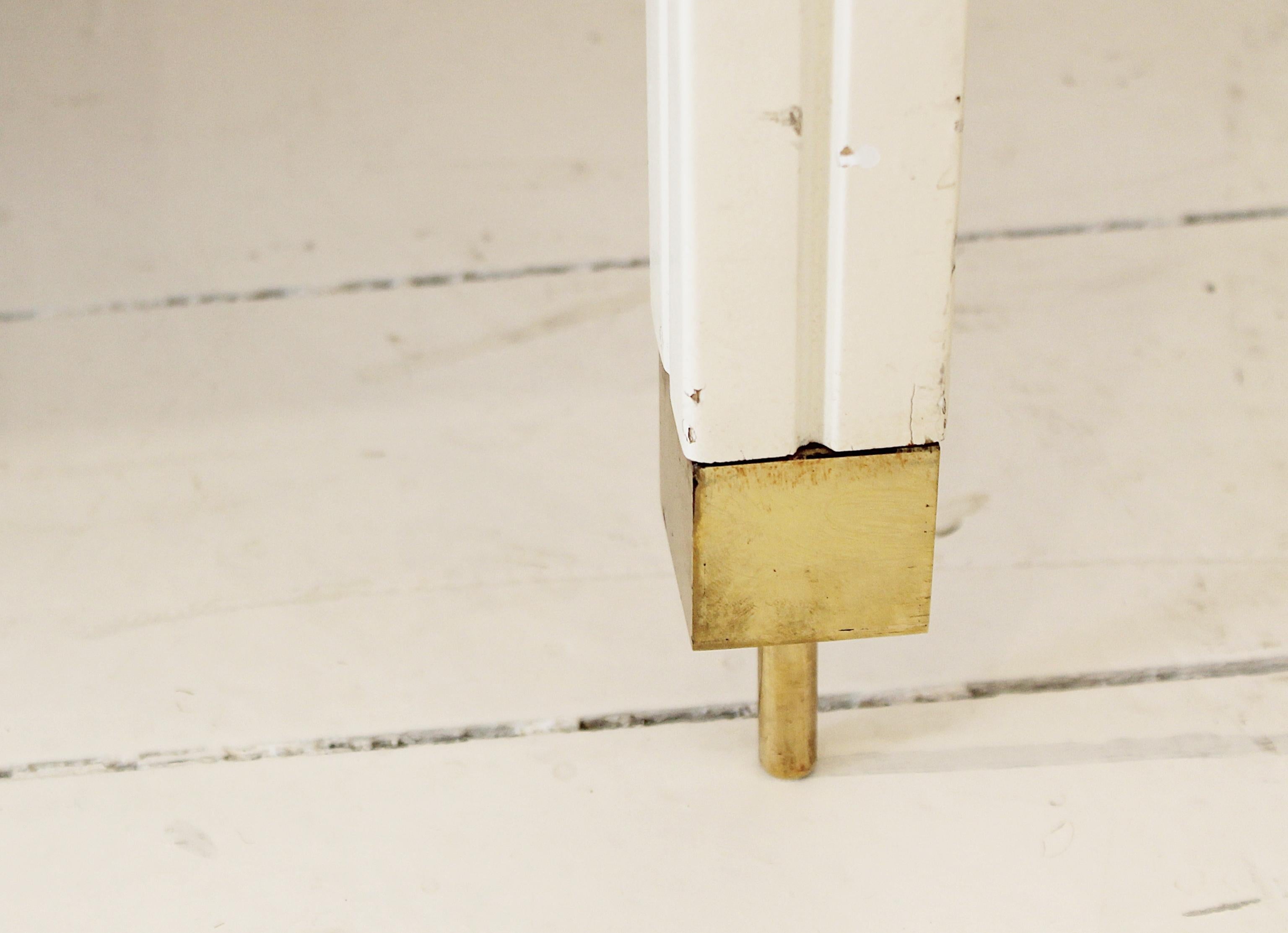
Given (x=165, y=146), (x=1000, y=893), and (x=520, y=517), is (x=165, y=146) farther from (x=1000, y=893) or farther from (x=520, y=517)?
(x=1000, y=893)

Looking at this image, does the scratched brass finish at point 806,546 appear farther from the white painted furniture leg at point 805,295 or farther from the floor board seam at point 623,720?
the floor board seam at point 623,720

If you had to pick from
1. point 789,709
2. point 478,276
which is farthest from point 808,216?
point 478,276

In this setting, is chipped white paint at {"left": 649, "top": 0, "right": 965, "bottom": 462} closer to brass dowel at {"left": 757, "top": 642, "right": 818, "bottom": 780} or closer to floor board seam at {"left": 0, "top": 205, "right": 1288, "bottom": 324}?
brass dowel at {"left": 757, "top": 642, "right": 818, "bottom": 780}

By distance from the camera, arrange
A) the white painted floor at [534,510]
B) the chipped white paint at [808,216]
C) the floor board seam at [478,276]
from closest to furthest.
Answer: the chipped white paint at [808,216] → the white painted floor at [534,510] → the floor board seam at [478,276]

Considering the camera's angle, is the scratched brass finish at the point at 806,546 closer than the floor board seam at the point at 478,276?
Yes

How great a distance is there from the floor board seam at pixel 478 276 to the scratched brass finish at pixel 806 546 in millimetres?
451

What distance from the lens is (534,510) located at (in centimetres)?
61

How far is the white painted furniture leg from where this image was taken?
303 mm

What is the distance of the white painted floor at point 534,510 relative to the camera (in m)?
Answer: 0.42

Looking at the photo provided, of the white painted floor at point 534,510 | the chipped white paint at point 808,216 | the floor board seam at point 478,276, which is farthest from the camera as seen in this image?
the floor board seam at point 478,276

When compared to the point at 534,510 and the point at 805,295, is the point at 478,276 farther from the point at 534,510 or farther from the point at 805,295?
the point at 805,295

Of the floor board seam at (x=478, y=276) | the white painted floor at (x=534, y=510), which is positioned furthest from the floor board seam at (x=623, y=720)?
the floor board seam at (x=478, y=276)

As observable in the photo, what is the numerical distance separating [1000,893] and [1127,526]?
0.22 meters

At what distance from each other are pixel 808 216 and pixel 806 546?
0.09 metres
